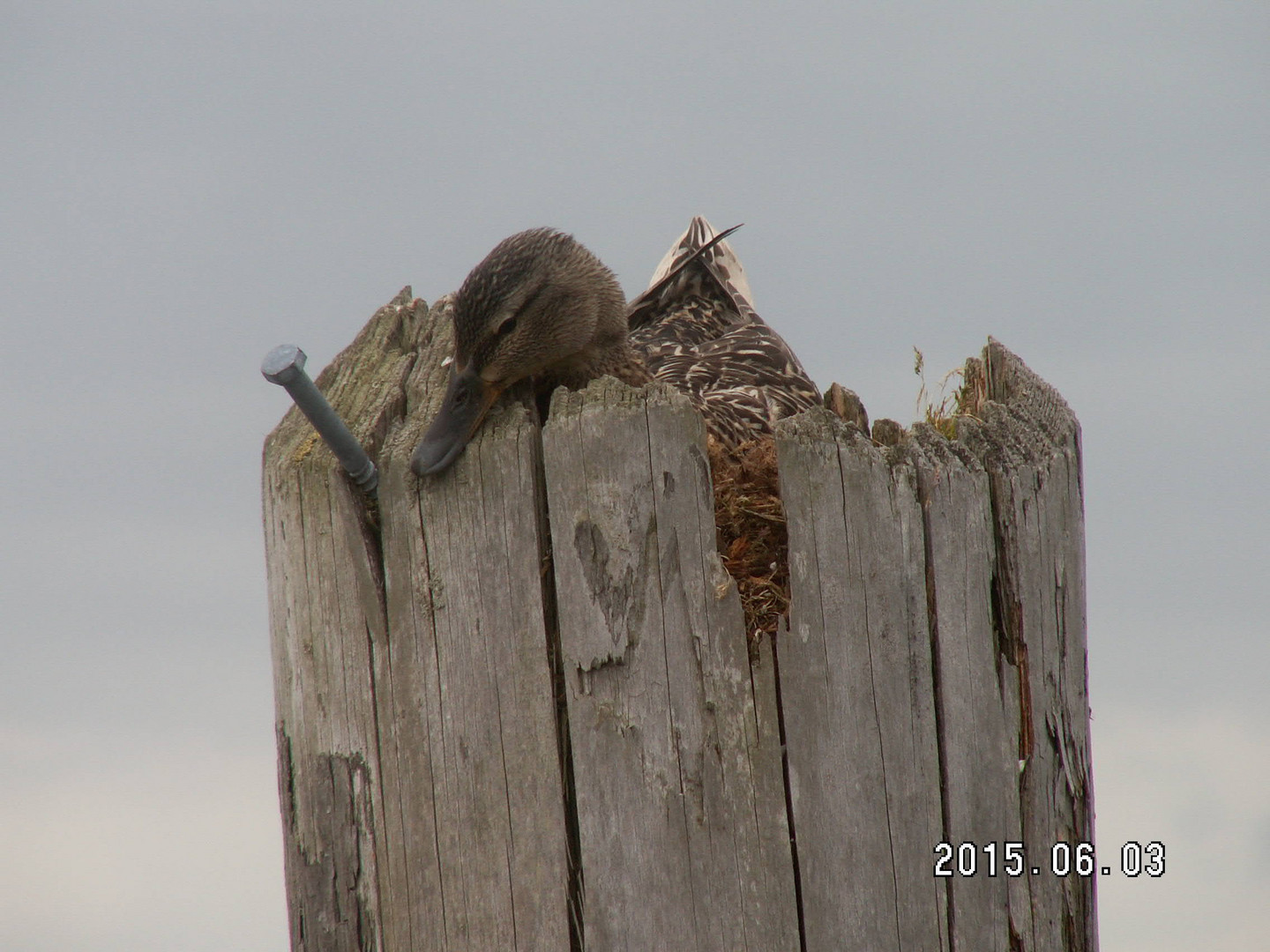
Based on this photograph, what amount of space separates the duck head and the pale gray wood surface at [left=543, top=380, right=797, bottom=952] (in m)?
0.30

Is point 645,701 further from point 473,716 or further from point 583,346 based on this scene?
point 583,346

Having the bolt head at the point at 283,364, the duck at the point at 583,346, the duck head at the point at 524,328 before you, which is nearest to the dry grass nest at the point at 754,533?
the duck at the point at 583,346

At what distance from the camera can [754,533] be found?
2520 millimetres

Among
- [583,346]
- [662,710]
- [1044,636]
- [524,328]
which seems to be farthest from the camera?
[583,346]

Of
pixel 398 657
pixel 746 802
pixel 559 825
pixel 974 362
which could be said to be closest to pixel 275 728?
pixel 398 657

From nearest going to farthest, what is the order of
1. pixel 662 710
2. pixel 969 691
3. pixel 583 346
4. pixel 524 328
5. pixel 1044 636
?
pixel 662 710 < pixel 969 691 < pixel 1044 636 < pixel 524 328 < pixel 583 346

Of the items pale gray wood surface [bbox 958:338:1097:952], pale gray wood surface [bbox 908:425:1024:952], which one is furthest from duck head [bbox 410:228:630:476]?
pale gray wood surface [bbox 958:338:1097:952]

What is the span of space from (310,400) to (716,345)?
9.81ft

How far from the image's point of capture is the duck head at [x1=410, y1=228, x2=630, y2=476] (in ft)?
7.64

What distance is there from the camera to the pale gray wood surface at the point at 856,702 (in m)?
2.14

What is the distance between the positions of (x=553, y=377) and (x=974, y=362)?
1126 mm

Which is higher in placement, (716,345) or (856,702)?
(716,345)

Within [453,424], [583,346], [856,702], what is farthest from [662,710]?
[583,346]

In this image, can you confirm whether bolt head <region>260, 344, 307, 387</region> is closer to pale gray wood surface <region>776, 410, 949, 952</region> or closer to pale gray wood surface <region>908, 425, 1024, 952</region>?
pale gray wood surface <region>776, 410, 949, 952</region>
